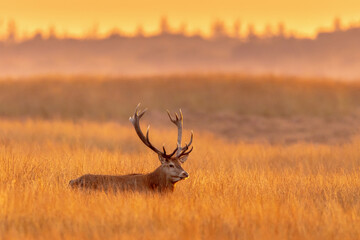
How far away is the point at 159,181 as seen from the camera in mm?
9266

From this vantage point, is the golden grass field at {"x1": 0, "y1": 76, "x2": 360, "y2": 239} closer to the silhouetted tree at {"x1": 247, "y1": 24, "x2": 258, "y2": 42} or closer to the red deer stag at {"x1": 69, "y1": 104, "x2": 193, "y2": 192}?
the red deer stag at {"x1": 69, "y1": 104, "x2": 193, "y2": 192}

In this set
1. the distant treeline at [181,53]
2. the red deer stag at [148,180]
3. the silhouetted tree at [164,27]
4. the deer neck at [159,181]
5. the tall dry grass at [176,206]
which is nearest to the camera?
the tall dry grass at [176,206]

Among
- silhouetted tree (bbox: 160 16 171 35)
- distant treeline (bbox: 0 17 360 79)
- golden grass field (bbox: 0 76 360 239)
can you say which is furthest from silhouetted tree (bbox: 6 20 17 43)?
golden grass field (bbox: 0 76 360 239)

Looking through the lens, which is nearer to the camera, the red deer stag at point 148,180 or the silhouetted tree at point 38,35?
the red deer stag at point 148,180

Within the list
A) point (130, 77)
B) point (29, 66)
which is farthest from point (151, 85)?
point (29, 66)

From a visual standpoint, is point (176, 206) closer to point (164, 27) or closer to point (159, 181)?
point (159, 181)

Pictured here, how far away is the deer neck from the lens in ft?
30.1

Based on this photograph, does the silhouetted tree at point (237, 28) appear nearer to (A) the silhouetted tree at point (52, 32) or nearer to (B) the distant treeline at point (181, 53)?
(B) the distant treeline at point (181, 53)

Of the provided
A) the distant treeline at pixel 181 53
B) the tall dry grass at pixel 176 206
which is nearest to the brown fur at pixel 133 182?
the tall dry grass at pixel 176 206

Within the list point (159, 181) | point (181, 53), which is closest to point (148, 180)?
point (159, 181)

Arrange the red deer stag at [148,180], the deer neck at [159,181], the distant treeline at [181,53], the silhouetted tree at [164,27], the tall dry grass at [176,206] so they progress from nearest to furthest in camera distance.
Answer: the tall dry grass at [176,206] < the red deer stag at [148,180] < the deer neck at [159,181] < the distant treeline at [181,53] < the silhouetted tree at [164,27]

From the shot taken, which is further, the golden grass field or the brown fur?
the brown fur

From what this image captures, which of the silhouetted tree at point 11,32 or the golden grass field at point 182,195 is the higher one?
the silhouetted tree at point 11,32

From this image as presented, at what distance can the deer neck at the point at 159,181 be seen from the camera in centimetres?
919
